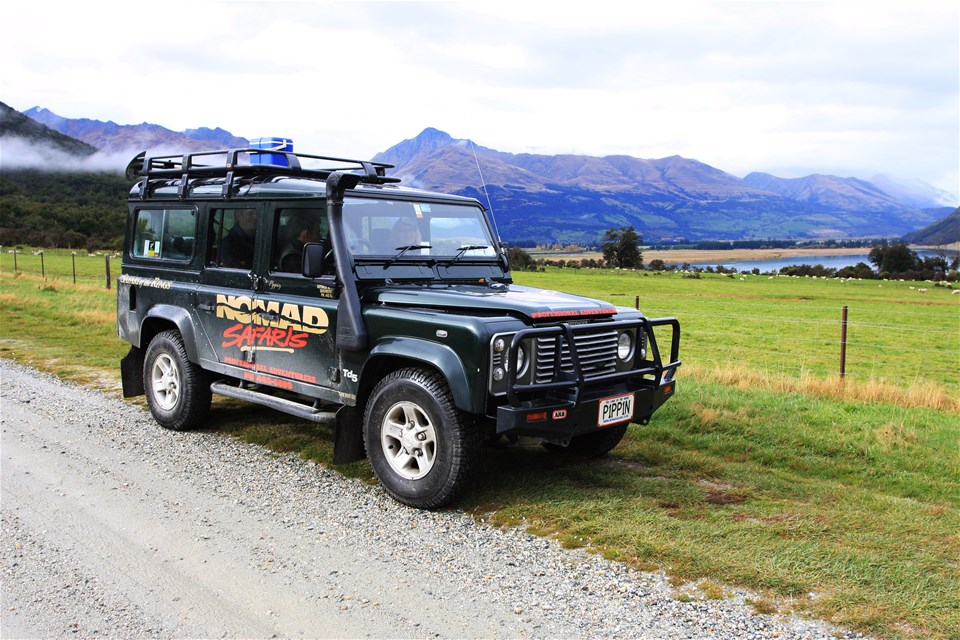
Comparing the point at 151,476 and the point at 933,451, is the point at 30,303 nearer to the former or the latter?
the point at 151,476

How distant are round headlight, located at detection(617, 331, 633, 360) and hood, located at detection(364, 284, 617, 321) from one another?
0.70ft

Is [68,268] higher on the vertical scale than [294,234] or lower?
lower

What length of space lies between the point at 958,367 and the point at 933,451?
66.8ft

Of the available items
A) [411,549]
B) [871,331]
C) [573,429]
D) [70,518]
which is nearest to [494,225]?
[573,429]

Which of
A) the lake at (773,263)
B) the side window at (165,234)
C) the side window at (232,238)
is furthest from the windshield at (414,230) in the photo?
the lake at (773,263)

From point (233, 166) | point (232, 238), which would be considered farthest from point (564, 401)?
point (233, 166)

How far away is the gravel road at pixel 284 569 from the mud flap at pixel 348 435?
0.20m

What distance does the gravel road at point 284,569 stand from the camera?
3812 mm

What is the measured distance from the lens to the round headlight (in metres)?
6.12

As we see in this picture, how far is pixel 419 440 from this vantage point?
18.2ft

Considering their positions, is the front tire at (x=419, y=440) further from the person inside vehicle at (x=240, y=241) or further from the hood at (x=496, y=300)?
the person inside vehicle at (x=240, y=241)

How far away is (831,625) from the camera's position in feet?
12.6

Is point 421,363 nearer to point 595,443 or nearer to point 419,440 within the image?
point 419,440

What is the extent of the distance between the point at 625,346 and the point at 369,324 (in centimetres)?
201
